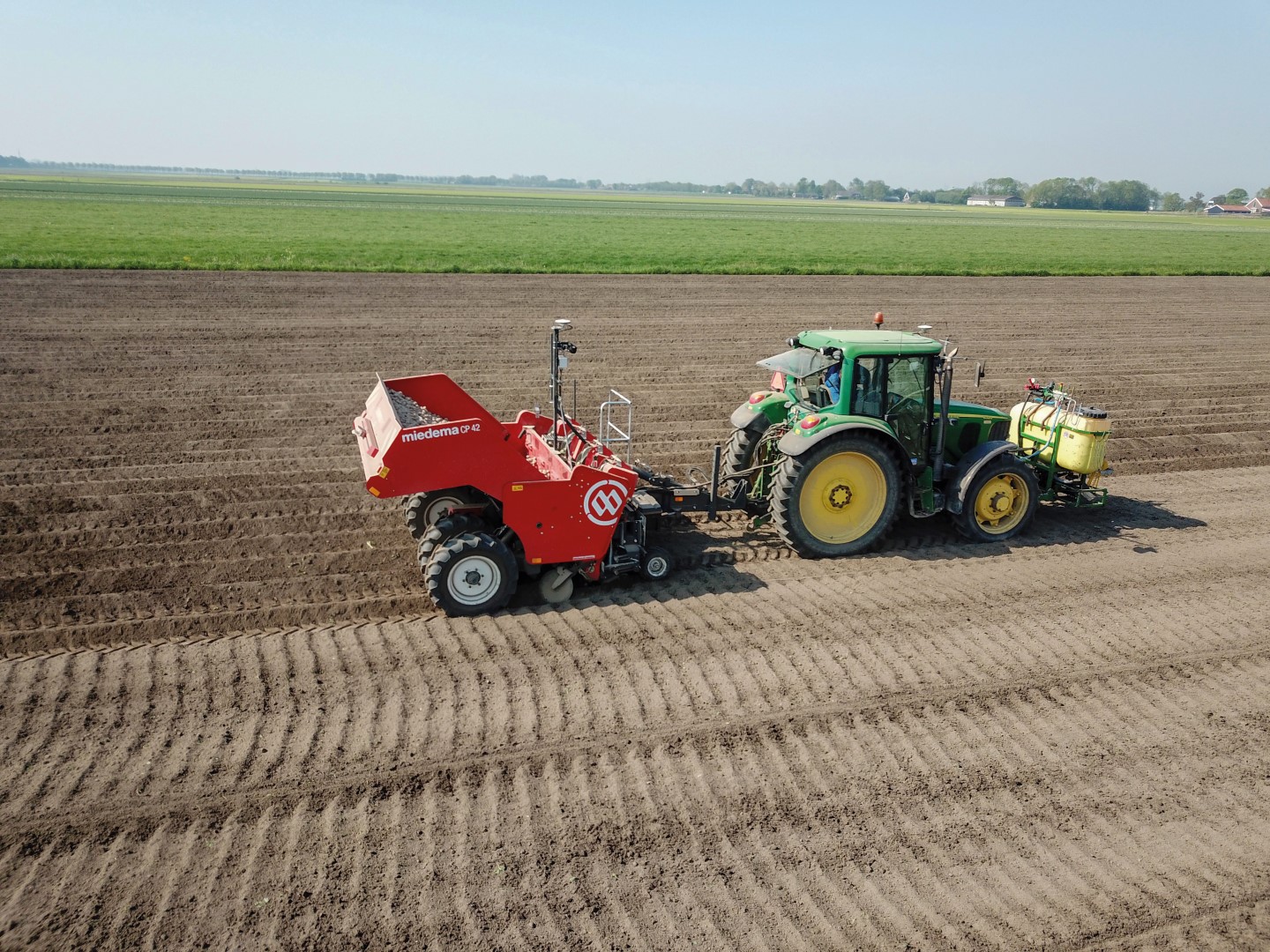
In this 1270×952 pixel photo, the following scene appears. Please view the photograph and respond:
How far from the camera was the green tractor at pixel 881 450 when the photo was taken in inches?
340

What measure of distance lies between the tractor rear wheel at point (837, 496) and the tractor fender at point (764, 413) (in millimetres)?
1025

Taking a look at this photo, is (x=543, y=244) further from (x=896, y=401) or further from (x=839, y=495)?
(x=839, y=495)

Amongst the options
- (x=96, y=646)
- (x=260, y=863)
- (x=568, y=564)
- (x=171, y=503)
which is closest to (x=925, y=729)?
(x=568, y=564)

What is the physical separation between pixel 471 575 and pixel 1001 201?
15943cm

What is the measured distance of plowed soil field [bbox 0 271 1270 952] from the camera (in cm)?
470

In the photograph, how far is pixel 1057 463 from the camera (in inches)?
389

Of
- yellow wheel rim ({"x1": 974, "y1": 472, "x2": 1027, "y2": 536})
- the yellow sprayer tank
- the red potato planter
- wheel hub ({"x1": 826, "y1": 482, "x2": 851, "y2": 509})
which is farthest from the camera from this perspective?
the yellow sprayer tank

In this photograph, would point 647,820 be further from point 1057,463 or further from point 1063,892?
point 1057,463

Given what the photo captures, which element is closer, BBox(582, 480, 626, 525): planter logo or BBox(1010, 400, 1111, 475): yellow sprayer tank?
BBox(582, 480, 626, 525): planter logo

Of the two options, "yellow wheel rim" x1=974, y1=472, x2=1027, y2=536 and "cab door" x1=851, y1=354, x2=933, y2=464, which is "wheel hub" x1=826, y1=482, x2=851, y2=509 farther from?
"yellow wheel rim" x1=974, y1=472, x2=1027, y2=536

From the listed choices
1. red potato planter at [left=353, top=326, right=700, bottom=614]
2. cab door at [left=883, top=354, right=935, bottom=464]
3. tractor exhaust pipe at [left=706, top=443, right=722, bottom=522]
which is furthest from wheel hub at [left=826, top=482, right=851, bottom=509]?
red potato planter at [left=353, top=326, right=700, bottom=614]

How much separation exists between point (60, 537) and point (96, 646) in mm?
2223

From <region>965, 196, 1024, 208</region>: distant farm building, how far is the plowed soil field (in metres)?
147

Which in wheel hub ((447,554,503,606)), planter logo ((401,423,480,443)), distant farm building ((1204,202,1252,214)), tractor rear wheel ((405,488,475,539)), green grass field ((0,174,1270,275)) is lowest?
wheel hub ((447,554,503,606))
